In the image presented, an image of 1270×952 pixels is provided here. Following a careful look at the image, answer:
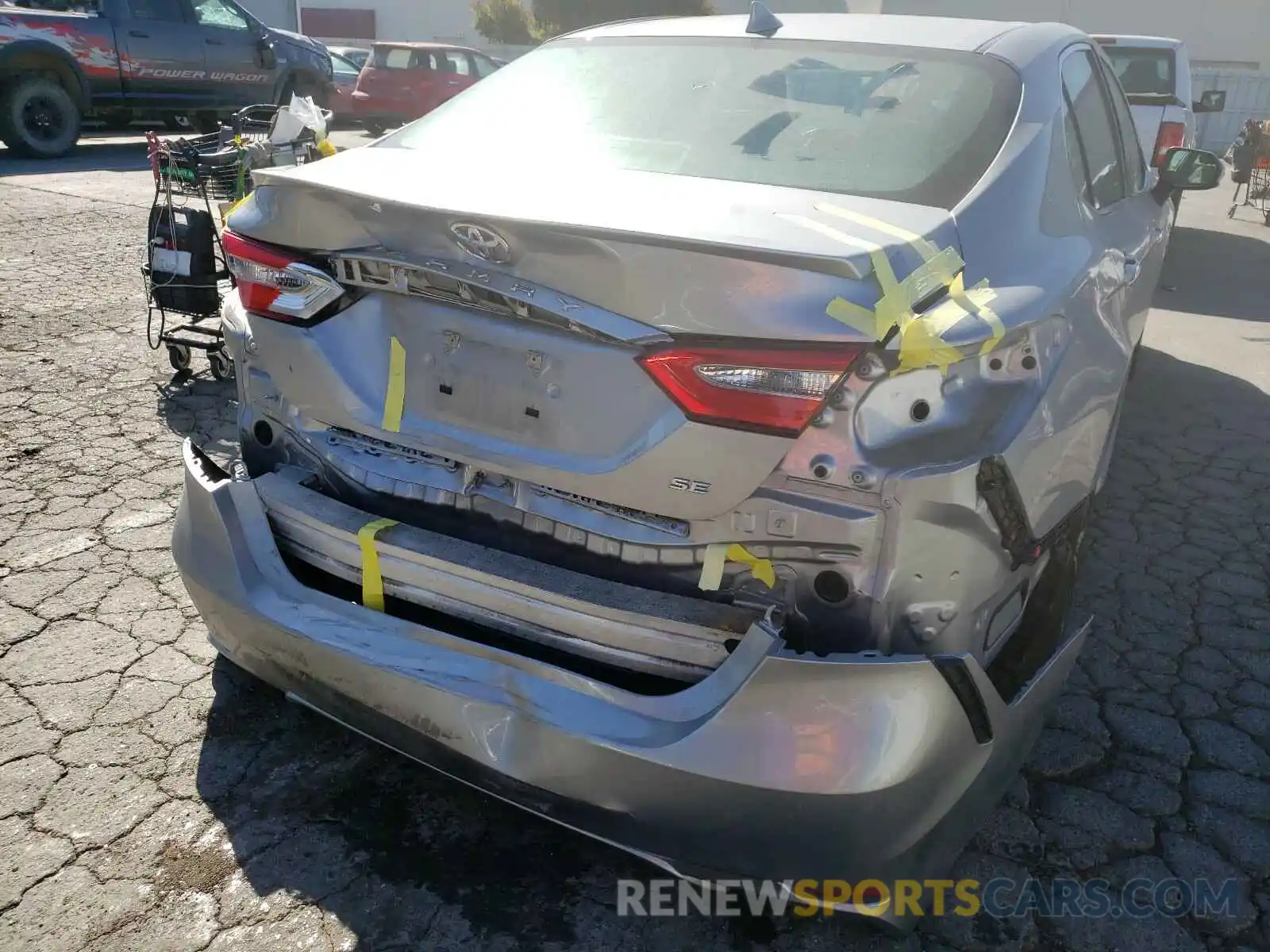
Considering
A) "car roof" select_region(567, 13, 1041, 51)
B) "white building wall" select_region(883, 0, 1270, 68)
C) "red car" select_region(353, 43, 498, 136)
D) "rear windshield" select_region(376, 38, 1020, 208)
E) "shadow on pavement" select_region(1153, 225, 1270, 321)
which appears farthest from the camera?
"white building wall" select_region(883, 0, 1270, 68)

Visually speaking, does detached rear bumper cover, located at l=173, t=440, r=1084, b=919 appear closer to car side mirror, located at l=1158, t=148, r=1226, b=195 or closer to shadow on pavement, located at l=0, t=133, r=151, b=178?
car side mirror, located at l=1158, t=148, r=1226, b=195

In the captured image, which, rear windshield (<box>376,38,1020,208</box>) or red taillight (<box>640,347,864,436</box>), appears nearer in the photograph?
red taillight (<box>640,347,864,436</box>)

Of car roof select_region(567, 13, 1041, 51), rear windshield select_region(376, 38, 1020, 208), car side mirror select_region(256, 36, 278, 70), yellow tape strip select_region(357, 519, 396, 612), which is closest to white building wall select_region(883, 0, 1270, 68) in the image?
car side mirror select_region(256, 36, 278, 70)

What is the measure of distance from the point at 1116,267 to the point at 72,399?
14.9ft

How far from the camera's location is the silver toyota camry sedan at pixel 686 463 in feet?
5.87

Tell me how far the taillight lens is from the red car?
16.9 m

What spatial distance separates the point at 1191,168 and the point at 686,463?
2944 millimetres

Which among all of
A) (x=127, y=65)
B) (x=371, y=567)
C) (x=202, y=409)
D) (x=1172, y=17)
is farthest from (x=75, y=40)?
(x=1172, y=17)

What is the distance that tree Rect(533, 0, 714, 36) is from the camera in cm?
2809

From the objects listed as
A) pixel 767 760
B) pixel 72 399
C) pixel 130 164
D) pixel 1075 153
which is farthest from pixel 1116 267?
pixel 130 164

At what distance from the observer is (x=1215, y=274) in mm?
9555

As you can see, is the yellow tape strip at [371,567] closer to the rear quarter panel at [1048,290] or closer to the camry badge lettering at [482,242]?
the camry badge lettering at [482,242]

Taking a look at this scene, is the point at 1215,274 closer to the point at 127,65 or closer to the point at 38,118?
the point at 127,65

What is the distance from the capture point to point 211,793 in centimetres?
252
